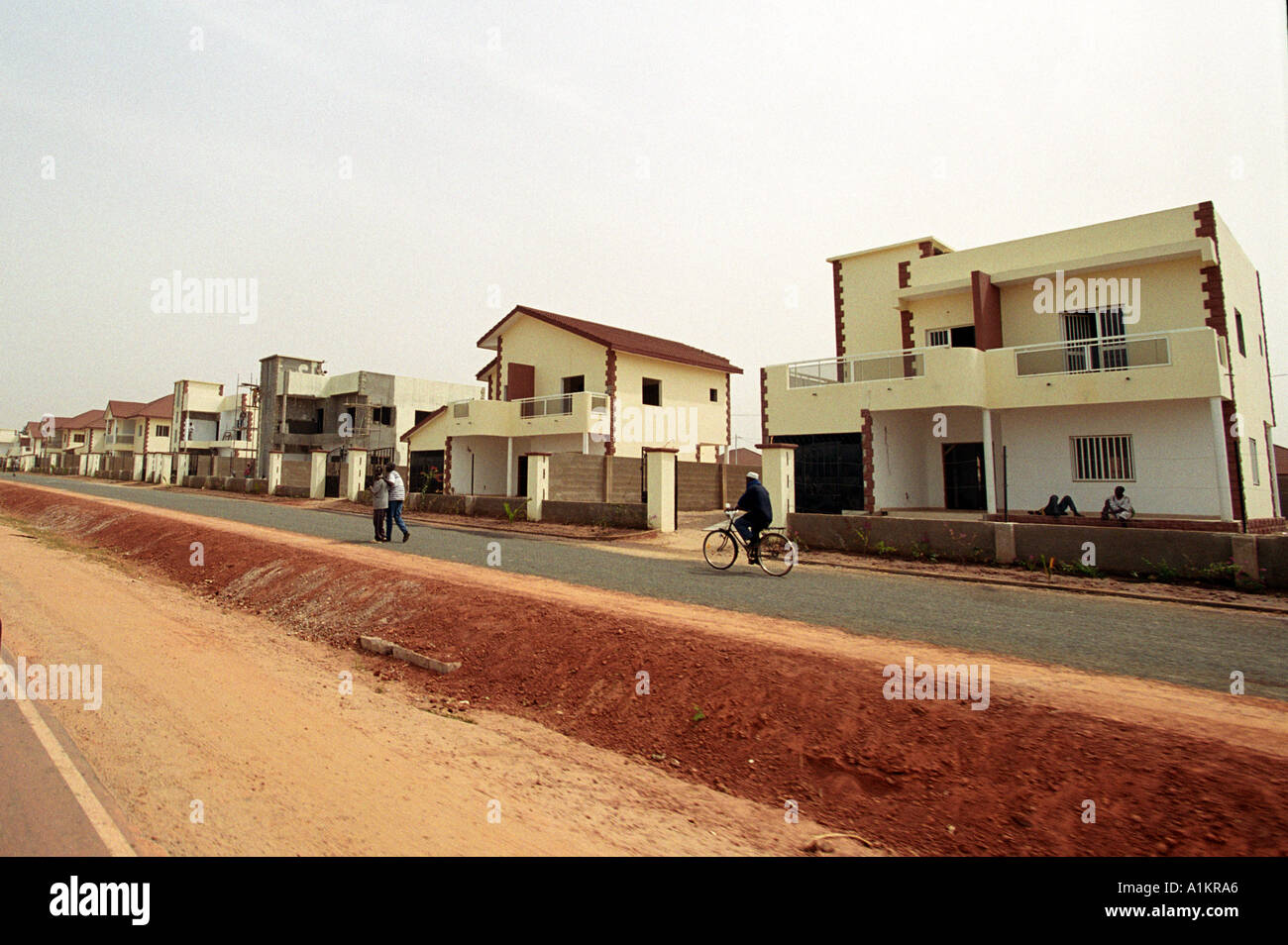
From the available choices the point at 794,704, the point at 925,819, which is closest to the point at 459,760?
the point at 794,704

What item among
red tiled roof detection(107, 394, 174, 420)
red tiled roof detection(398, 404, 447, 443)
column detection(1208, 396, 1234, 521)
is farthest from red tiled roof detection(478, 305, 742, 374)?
red tiled roof detection(107, 394, 174, 420)

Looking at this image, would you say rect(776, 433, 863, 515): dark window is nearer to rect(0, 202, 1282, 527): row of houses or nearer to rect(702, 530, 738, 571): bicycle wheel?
rect(0, 202, 1282, 527): row of houses

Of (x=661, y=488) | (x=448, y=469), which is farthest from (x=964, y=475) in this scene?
(x=448, y=469)

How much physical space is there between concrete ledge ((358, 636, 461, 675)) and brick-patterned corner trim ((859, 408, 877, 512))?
1447 centimetres

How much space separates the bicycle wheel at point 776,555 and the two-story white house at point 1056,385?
6.30 meters

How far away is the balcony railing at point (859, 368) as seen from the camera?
60.3 ft

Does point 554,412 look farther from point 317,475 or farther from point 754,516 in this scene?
point 754,516

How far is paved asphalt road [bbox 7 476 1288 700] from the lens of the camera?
22.6 feet

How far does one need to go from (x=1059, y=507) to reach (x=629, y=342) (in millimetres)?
19443

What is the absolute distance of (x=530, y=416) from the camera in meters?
28.3

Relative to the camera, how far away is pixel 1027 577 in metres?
12.1
